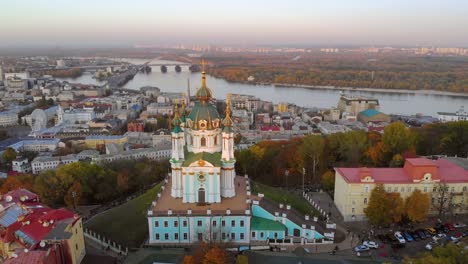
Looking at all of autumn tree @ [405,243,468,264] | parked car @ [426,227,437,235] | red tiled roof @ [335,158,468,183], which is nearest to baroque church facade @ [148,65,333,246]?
red tiled roof @ [335,158,468,183]

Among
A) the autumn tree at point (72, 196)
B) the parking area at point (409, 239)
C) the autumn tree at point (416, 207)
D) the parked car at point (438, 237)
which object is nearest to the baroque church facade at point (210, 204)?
the parking area at point (409, 239)

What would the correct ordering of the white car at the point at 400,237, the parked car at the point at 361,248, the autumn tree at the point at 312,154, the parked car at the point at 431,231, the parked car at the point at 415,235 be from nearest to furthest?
the parked car at the point at 361,248, the white car at the point at 400,237, the parked car at the point at 415,235, the parked car at the point at 431,231, the autumn tree at the point at 312,154

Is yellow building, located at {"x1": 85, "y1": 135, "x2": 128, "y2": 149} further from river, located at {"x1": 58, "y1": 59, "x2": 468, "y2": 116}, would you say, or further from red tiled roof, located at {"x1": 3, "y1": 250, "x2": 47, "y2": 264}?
red tiled roof, located at {"x1": 3, "y1": 250, "x2": 47, "y2": 264}

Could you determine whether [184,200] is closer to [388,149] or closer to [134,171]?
[134,171]

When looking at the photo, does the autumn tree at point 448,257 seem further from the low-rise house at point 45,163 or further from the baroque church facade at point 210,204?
the low-rise house at point 45,163

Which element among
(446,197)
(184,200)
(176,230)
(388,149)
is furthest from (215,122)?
(388,149)

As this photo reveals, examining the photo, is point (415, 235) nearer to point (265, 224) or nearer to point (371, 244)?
point (371, 244)
